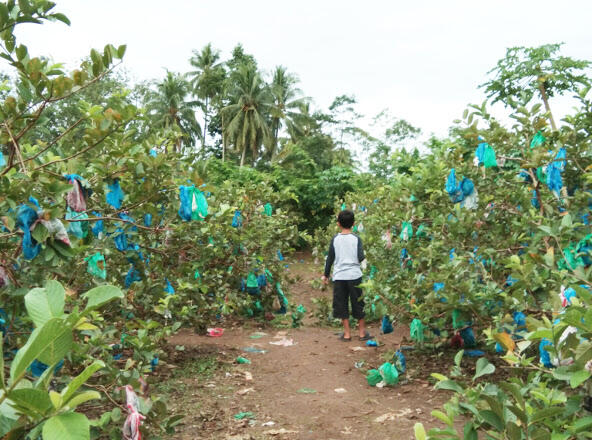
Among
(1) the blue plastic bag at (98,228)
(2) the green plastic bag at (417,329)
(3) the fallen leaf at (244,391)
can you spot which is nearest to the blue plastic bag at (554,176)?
(2) the green plastic bag at (417,329)

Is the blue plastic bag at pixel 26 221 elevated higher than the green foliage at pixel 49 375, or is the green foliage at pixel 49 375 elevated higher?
the blue plastic bag at pixel 26 221

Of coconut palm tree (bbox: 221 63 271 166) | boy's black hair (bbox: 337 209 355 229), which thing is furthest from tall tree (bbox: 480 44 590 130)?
coconut palm tree (bbox: 221 63 271 166)

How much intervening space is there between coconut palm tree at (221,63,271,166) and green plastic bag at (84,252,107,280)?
29001 millimetres

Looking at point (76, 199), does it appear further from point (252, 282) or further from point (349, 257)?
point (252, 282)

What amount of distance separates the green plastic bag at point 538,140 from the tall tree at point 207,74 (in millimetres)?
32168

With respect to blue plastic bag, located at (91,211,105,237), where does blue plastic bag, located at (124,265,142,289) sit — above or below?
below

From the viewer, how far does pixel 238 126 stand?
32625 mm

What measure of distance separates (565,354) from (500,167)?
3.26 metres

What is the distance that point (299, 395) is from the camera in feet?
12.8

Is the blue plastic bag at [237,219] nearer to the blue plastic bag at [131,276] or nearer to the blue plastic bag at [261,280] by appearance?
the blue plastic bag at [261,280]

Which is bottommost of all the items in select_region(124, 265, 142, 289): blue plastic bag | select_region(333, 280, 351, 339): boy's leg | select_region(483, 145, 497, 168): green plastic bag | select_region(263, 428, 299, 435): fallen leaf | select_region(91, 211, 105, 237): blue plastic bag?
select_region(263, 428, 299, 435): fallen leaf

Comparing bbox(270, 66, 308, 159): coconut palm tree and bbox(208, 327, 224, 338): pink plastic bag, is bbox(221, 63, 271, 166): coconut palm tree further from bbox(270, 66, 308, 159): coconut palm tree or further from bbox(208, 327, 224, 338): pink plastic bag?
bbox(208, 327, 224, 338): pink plastic bag

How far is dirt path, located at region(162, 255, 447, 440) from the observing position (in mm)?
3219

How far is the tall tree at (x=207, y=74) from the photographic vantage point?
3403 centimetres
